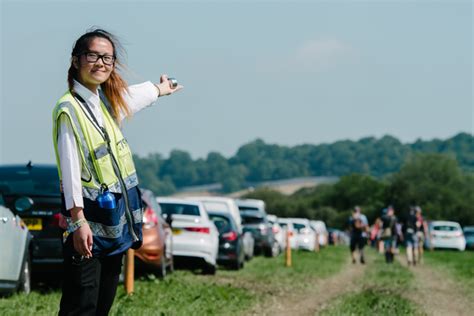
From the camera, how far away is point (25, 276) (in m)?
12.1

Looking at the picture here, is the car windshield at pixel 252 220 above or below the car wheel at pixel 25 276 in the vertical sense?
below

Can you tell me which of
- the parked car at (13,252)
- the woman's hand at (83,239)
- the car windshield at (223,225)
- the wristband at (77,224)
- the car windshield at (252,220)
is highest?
the wristband at (77,224)

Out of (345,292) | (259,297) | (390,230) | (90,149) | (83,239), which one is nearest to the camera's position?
(83,239)

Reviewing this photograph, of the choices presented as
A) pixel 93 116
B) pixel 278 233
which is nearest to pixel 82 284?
pixel 93 116

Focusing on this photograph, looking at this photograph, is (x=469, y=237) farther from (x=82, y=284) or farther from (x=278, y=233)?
(x=82, y=284)

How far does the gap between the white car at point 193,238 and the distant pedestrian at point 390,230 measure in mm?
8562

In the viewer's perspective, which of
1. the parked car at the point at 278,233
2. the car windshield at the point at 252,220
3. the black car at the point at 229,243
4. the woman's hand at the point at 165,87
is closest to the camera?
the woman's hand at the point at 165,87

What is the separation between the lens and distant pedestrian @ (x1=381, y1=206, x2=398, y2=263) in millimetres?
28094

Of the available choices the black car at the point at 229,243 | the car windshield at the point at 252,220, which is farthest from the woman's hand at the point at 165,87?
the car windshield at the point at 252,220

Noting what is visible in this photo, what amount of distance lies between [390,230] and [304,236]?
20926 mm

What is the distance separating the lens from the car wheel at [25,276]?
11.9 meters

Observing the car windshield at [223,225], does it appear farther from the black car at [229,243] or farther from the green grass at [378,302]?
the green grass at [378,302]

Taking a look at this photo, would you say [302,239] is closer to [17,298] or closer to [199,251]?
[199,251]

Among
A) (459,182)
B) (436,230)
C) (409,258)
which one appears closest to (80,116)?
(409,258)
